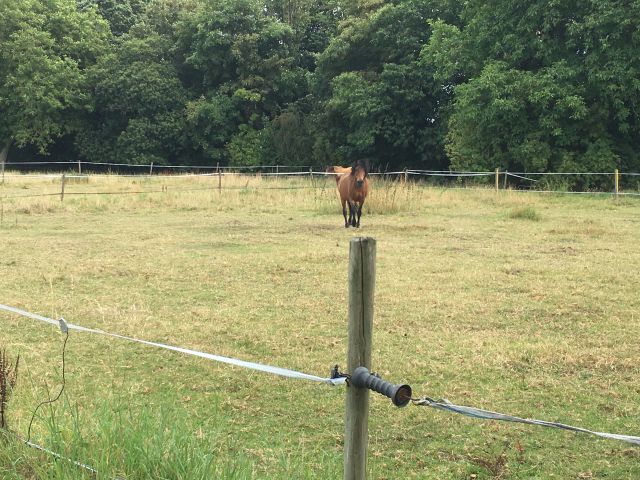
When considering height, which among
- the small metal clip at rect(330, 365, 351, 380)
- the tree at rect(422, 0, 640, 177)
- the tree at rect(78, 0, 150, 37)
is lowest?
the small metal clip at rect(330, 365, 351, 380)

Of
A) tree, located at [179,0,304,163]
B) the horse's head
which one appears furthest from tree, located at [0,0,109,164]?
the horse's head

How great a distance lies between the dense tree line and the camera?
22.1 m

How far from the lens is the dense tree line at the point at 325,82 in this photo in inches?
869

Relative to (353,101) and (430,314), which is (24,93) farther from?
(430,314)

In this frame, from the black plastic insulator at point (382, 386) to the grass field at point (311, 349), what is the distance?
0.80 meters

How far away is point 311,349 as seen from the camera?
4645mm

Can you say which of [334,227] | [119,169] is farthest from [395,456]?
[119,169]

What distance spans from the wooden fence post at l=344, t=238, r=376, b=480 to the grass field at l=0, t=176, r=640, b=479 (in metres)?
0.66

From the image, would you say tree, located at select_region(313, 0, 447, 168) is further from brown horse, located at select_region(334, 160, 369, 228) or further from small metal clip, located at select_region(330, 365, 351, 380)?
small metal clip, located at select_region(330, 365, 351, 380)

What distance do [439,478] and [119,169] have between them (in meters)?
36.6

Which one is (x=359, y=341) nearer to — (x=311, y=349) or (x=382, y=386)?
(x=382, y=386)

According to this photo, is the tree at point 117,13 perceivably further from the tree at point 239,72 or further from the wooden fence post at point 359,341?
the wooden fence post at point 359,341

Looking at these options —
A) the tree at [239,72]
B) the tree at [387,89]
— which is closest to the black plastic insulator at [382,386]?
the tree at [387,89]

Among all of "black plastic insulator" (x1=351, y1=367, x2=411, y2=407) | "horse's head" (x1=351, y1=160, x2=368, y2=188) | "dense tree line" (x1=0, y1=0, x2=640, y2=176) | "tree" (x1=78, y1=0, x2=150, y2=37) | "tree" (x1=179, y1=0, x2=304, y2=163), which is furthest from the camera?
"tree" (x1=78, y1=0, x2=150, y2=37)
